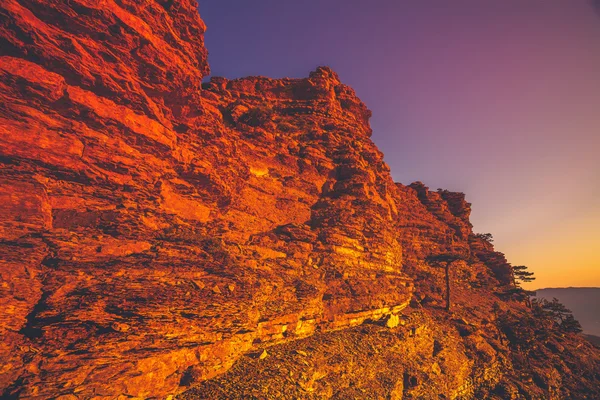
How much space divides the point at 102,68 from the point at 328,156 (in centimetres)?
2557

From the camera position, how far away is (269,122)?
32031 millimetres

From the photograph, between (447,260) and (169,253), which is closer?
(169,253)

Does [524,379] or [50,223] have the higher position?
[50,223]

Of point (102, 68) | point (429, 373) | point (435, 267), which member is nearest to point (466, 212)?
point (435, 267)

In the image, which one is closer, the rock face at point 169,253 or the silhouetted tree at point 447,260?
the rock face at point 169,253

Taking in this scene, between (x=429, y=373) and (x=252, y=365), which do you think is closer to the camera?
(x=252, y=365)

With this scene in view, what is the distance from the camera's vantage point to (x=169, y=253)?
15.5 m

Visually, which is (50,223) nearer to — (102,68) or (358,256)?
(102,68)

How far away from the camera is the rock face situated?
11.1 m

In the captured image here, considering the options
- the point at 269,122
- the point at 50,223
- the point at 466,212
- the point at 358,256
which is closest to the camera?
the point at 50,223

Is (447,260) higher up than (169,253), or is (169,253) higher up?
(447,260)

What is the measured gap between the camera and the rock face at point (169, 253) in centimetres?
1112

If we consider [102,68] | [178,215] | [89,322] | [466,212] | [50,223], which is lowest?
[89,322]

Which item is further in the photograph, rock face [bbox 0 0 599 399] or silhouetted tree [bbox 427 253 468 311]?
silhouetted tree [bbox 427 253 468 311]
